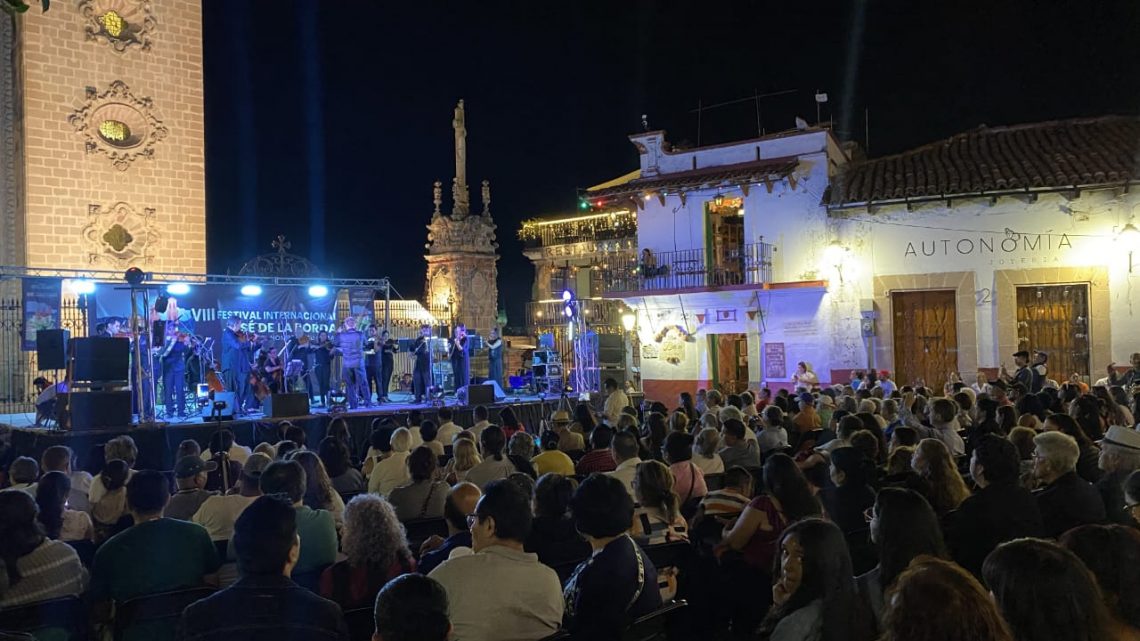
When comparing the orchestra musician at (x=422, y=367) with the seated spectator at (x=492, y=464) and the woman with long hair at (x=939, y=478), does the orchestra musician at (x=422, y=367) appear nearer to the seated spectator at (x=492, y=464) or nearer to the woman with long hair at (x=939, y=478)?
the seated spectator at (x=492, y=464)

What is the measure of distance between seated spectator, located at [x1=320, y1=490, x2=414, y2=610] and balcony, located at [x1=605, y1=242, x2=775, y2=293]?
1687cm

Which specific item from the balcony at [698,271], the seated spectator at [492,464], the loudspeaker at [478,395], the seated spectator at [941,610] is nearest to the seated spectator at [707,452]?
the seated spectator at [492,464]

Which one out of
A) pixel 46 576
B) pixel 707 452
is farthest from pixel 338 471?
pixel 46 576

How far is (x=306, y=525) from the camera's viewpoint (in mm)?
4656

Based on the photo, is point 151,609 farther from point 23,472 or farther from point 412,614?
point 23,472

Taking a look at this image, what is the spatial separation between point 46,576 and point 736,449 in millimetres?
5183

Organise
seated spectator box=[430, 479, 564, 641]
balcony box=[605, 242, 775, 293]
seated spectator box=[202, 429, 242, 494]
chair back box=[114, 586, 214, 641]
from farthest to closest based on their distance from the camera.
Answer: balcony box=[605, 242, 775, 293] → seated spectator box=[202, 429, 242, 494] → chair back box=[114, 586, 214, 641] → seated spectator box=[430, 479, 564, 641]

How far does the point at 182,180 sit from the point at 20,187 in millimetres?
3271

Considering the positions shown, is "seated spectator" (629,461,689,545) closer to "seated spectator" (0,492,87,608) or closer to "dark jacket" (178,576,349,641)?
"dark jacket" (178,576,349,641)

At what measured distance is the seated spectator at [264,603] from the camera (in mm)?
2900

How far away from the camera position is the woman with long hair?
5.05 metres

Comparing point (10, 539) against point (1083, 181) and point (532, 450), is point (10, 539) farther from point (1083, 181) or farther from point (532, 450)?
point (1083, 181)

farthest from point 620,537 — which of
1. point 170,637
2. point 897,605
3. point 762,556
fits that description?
point 170,637

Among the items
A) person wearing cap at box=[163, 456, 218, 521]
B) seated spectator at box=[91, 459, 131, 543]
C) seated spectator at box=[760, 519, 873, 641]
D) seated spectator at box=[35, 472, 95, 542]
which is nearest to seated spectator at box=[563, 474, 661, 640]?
seated spectator at box=[760, 519, 873, 641]
